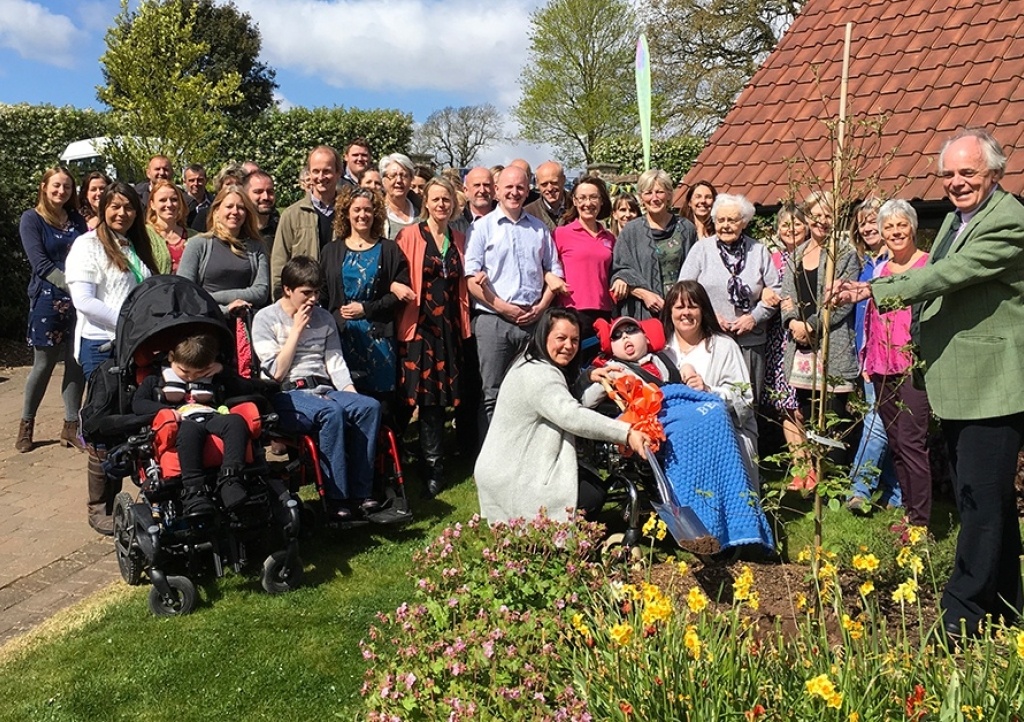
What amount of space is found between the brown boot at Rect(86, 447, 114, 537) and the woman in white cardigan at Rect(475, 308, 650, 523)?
247cm

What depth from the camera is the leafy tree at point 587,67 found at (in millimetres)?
35125

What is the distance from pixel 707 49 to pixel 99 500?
2675 cm

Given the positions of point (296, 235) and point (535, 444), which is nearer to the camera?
point (535, 444)

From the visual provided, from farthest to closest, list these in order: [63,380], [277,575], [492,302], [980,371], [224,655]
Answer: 1. [63,380]
2. [492,302]
3. [277,575]
4. [224,655]
5. [980,371]

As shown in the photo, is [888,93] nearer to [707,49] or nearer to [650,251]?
[650,251]

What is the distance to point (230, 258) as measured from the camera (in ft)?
20.0

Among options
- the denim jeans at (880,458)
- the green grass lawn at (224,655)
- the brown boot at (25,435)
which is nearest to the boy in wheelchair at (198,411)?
the green grass lawn at (224,655)

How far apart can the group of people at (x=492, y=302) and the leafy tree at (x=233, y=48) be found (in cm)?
3140

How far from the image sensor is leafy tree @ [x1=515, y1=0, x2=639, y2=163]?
35125 millimetres

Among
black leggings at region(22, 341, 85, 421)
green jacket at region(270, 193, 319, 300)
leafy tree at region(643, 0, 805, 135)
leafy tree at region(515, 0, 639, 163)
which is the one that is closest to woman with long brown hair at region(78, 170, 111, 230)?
black leggings at region(22, 341, 85, 421)

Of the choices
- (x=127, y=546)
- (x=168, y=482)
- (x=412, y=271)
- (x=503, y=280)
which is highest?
(x=412, y=271)

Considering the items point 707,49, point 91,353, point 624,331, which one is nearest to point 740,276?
point 624,331

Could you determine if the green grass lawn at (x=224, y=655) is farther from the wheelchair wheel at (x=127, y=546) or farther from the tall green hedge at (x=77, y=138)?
the tall green hedge at (x=77, y=138)

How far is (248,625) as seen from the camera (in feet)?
14.7
